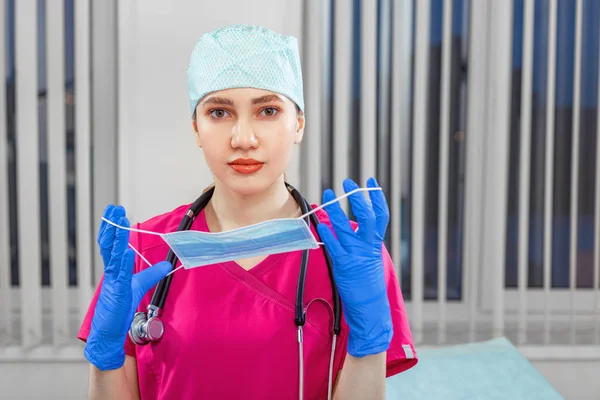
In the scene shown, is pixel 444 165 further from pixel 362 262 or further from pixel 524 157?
pixel 362 262

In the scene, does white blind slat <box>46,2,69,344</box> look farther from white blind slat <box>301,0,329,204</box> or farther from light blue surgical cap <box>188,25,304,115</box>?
light blue surgical cap <box>188,25,304,115</box>

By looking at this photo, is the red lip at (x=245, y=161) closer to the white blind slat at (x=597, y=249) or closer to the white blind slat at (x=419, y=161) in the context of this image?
the white blind slat at (x=419, y=161)

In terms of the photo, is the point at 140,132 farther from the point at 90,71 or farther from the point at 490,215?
the point at 490,215

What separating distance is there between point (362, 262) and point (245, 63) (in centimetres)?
39

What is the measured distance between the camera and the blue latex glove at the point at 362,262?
83 centimetres

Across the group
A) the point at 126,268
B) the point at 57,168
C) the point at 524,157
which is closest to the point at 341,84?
the point at 524,157

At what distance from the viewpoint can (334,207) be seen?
2.70 ft

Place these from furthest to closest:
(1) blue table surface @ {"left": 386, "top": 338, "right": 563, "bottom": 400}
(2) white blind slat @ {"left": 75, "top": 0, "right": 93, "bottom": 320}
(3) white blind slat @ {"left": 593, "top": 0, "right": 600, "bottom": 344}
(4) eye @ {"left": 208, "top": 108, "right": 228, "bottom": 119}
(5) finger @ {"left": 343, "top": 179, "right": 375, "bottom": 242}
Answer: (3) white blind slat @ {"left": 593, "top": 0, "right": 600, "bottom": 344}, (2) white blind slat @ {"left": 75, "top": 0, "right": 93, "bottom": 320}, (1) blue table surface @ {"left": 386, "top": 338, "right": 563, "bottom": 400}, (4) eye @ {"left": 208, "top": 108, "right": 228, "bottom": 119}, (5) finger @ {"left": 343, "top": 179, "right": 375, "bottom": 242}

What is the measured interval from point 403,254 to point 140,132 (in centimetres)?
108

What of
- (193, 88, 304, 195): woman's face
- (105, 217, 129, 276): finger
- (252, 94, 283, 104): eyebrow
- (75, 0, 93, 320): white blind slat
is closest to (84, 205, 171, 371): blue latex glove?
(105, 217, 129, 276): finger

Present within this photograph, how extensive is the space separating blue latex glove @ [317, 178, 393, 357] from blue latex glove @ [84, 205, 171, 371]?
298 millimetres

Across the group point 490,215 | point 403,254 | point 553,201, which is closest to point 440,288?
point 403,254

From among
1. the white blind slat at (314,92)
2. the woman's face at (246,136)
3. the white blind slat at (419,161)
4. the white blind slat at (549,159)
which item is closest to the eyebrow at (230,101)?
the woman's face at (246,136)

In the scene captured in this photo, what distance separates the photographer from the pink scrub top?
3.14ft
